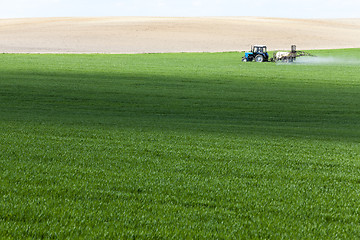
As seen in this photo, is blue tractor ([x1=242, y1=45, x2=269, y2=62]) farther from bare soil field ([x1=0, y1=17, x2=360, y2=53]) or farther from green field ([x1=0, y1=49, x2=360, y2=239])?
green field ([x1=0, y1=49, x2=360, y2=239])

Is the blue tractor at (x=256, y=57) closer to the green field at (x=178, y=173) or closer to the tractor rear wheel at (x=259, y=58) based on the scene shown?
the tractor rear wheel at (x=259, y=58)

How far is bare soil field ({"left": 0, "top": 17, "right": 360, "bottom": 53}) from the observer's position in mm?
61056

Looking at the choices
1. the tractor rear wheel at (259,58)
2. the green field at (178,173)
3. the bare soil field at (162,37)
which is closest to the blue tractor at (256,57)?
the tractor rear wheel at (259,58)

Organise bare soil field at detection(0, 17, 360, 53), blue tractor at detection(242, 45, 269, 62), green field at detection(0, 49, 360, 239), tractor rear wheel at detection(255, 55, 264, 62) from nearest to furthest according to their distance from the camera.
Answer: green field at detection(0, 49, 360, 239), tractor rear wheel at detection(255, 55, 264, 62), blue tractor at detection(242, 45, 269, 62), bare soil field at detection(0, 17, 360, 53)

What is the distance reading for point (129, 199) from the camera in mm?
6441

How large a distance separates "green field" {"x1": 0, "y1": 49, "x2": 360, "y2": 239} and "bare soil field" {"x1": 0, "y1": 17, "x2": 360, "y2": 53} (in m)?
41.1

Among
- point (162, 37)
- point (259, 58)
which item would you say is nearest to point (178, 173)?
point (259, 58)

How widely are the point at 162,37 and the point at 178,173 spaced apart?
211ft

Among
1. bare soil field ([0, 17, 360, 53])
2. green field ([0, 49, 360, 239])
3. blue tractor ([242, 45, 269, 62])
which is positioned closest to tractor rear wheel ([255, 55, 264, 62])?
blue tractor ([242, 45, 269, 62])

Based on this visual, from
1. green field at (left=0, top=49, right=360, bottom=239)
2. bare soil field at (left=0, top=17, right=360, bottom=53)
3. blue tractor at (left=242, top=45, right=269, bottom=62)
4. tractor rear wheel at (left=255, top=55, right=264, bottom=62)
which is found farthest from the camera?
bare soil field at (left=0, top=17, right=360, bottom=53)

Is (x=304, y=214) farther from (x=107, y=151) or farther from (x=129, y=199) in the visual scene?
(x=107, y=151)

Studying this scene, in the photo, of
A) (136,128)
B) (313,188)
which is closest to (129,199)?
(313,188)

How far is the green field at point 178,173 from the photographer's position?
18.3 feet

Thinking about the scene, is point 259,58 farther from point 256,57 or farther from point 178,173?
point 178,173
